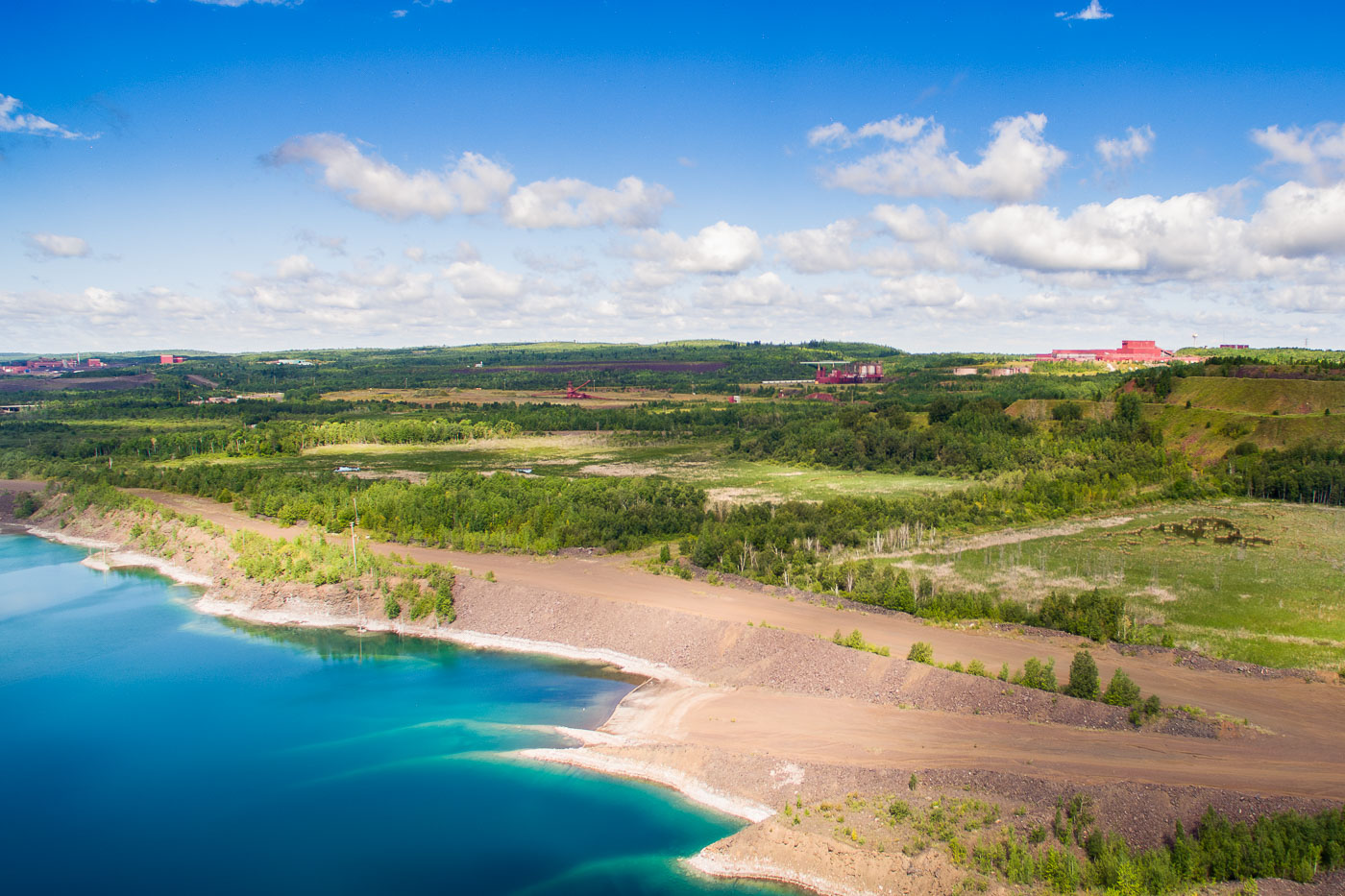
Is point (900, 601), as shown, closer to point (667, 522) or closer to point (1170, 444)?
point (667, 522)

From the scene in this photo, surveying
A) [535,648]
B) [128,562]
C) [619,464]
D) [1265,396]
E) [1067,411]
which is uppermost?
[1265,396]

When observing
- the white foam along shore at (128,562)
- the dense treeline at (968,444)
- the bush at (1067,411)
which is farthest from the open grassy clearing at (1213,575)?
the white foam along shore at (128,562)

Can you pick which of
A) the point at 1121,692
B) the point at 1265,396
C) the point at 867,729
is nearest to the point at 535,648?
the point at 867,729

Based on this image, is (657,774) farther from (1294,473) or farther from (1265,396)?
(1265,396)

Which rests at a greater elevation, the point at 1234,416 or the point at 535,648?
the point at 1234,416

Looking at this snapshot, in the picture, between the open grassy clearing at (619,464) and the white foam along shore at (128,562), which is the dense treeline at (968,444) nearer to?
the open grassy clearing at (619,464)

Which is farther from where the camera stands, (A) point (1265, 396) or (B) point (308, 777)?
(A) point (1265, 396)
